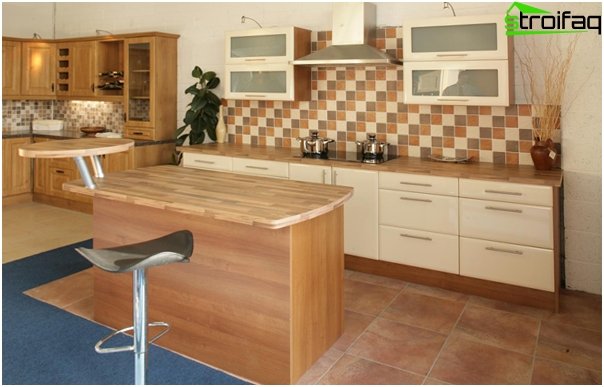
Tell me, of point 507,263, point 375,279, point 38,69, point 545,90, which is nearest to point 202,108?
point 375,279

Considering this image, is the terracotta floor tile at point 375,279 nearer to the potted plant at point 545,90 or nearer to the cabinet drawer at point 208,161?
the potted plant at point 545,90

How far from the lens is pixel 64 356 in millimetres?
2781

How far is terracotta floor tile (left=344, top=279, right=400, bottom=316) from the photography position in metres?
3.48

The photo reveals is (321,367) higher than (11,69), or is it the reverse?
(11,69)

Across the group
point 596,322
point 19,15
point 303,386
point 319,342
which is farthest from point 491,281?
point 19,15

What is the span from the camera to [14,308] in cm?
341

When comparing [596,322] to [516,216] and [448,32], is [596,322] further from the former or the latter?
[448,32]

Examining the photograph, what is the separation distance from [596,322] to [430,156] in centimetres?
179

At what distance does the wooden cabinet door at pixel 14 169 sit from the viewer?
6.26 meters

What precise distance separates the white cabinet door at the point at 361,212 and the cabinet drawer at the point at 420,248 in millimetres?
97

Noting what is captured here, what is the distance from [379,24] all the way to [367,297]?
7.94 feet

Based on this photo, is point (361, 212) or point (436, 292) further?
point (361, 212)

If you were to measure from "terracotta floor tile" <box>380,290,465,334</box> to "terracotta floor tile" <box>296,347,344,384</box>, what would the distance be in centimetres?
65

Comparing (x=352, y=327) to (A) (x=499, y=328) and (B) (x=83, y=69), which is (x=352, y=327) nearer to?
(A) (x=499, y=328)
